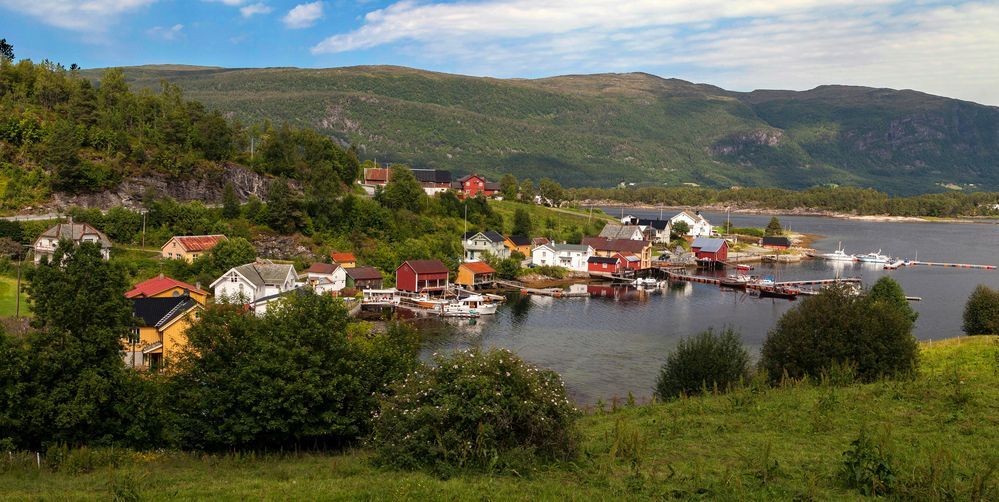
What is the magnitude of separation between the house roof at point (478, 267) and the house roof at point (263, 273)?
48.0 ft

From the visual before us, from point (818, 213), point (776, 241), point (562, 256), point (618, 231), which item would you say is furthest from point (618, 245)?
point (818, 213)

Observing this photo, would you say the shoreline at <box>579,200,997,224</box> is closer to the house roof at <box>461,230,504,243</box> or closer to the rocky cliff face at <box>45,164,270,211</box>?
the house roof at <box>461,230,504,243</box>

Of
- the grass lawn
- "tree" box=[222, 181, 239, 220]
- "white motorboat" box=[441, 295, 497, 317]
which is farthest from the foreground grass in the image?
"tree" box=[222, 181, 239, 220]

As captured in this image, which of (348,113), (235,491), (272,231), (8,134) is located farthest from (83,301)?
(348,113)

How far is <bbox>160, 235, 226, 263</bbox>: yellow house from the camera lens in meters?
36.3

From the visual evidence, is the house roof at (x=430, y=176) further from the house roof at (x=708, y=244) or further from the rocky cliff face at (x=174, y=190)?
the house roof at (x=708, y=244)

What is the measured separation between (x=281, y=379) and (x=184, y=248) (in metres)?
26.4

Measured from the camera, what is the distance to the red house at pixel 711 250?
2515 inches

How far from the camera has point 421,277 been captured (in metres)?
41.2

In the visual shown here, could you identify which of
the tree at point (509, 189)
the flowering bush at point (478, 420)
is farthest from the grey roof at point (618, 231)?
the flowering bush at point (478, 420)

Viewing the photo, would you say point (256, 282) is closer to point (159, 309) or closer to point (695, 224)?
point (159, 309)

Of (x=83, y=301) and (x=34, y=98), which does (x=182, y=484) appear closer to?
(x=83, y=301)

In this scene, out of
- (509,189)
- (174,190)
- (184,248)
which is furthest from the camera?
(509,189)

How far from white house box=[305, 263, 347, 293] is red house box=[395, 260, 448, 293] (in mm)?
3556
